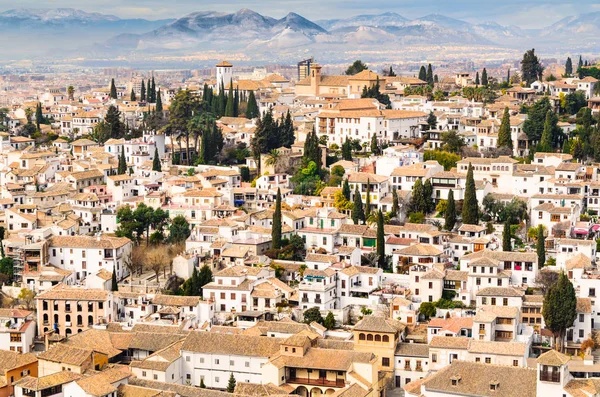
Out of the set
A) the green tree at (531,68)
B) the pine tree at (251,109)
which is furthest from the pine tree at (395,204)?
the green tree at (531,68)

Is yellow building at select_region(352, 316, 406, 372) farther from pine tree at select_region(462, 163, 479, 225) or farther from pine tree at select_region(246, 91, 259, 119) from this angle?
pine tree at select_region(246, 91, 259, 119)

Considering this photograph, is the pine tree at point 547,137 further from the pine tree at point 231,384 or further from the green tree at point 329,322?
the pine tree at point 231,384

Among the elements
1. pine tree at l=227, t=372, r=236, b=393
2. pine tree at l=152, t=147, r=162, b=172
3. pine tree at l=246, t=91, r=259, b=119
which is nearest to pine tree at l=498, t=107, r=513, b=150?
pine tree at l=152, t=147, r=162, b=172

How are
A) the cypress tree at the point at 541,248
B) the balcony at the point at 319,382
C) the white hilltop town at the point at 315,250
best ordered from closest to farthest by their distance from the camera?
1. the balcony at the point at 319,382
2. the white hilltop town at the point at 315,250
3. the cypress tree at the point at 541,248

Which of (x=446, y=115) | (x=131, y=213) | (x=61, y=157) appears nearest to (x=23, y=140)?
(x=61, y=157)

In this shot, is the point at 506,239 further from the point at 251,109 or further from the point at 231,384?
the point at 251,109
